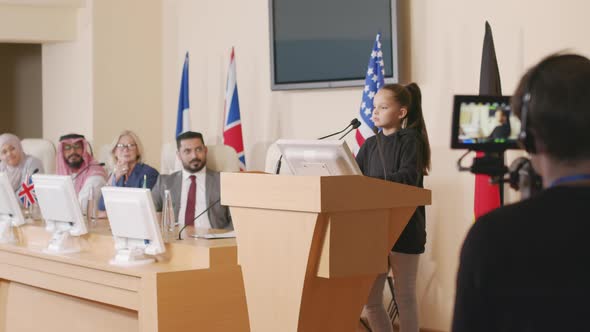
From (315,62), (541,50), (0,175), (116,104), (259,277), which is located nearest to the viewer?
(259,277)

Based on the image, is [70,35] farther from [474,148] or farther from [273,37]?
[474,148]

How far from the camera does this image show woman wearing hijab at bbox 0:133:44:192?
23.6ft

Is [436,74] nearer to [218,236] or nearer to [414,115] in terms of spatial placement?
[414,115]

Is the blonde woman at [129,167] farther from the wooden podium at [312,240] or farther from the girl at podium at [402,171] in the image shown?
the wooden podium at [312,240]

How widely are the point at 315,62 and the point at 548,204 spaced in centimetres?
538

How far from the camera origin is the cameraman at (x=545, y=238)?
1.20 metres

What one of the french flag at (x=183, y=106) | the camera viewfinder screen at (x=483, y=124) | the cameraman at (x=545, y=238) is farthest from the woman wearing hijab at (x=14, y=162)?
the cameraman at (x=545, y=238)

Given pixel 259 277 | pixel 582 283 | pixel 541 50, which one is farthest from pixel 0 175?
pixel 582 283

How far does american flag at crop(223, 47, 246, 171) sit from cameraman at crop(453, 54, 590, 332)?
19.0ft

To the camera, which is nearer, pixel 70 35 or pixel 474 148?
pixel 474 148

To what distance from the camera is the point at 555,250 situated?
120 centimetres

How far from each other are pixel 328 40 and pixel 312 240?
3752 mm

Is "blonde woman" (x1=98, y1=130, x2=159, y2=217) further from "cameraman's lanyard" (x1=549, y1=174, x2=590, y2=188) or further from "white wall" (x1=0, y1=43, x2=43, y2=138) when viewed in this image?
"white wall" (x1=0, y1=43, x2=43, y2=138)

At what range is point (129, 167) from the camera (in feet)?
19.8
